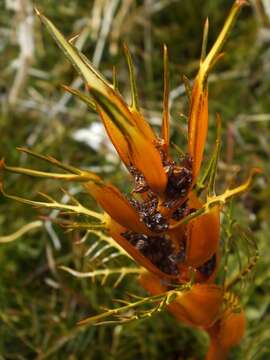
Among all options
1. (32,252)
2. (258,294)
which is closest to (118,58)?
(32,252)

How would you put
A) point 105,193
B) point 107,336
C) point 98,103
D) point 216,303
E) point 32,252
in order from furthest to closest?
point 32,252 < point 107,336 < point 216,303 < point 105,193 < point 98,103

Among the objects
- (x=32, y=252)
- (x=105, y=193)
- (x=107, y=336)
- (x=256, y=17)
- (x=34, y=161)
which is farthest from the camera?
(x=256, y=17)

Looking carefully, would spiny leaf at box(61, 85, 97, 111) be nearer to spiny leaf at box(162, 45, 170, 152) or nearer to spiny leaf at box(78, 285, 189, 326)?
spiny leaf at box(162, 45, 170, 152)

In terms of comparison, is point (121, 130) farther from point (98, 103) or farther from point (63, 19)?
point (63, 19)

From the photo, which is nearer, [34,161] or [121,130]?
[121,130]

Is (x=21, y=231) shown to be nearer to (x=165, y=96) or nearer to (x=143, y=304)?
(x=143, y=304)

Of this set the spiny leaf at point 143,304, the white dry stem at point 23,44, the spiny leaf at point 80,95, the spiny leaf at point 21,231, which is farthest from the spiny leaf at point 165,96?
the white dry stem at point 23,44

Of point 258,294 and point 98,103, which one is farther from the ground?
point 98,103

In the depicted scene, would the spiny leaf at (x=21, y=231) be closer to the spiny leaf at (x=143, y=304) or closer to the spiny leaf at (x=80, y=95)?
the spiny leaf at (x=143, y=304)
